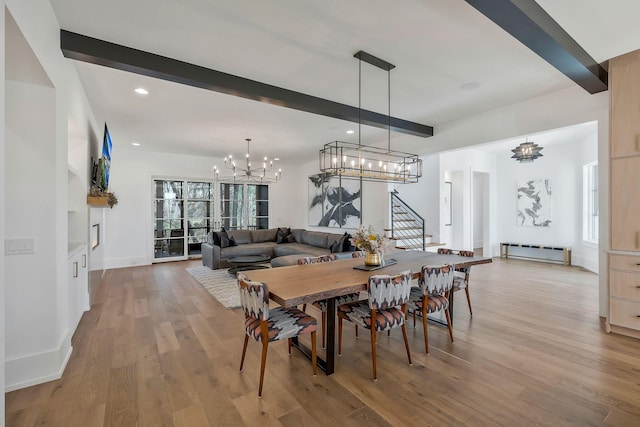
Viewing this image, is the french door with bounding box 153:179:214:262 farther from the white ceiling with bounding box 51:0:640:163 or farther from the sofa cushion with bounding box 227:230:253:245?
the white ceiling with bounding box 51:0:640:163

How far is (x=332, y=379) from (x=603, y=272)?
11.5ft

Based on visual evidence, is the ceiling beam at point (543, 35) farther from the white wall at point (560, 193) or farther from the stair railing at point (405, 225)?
the white wall at point (560, 193)

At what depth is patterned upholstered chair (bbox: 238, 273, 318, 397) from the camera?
85.5 inches

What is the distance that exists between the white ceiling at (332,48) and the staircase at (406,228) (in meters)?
2.76

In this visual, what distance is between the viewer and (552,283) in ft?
17.3

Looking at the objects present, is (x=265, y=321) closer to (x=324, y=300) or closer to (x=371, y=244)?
(x=324, y=300)

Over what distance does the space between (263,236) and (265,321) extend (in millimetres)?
5964

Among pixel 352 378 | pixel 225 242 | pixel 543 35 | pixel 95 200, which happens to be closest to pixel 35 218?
pixel 95 200

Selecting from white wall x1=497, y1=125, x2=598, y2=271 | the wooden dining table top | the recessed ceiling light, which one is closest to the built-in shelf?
the wooden dining table top

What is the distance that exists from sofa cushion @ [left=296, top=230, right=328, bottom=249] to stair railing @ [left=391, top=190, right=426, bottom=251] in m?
1.56

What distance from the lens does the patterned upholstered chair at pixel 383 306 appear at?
2.39m

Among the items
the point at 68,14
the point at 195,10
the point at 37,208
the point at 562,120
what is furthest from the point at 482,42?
the point at 37,208

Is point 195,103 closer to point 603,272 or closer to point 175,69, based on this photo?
point 175,69

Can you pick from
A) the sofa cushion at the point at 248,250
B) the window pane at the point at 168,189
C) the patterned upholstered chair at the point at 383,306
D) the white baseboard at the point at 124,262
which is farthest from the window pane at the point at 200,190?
the patterned upholstered chair at the point at 383,306
